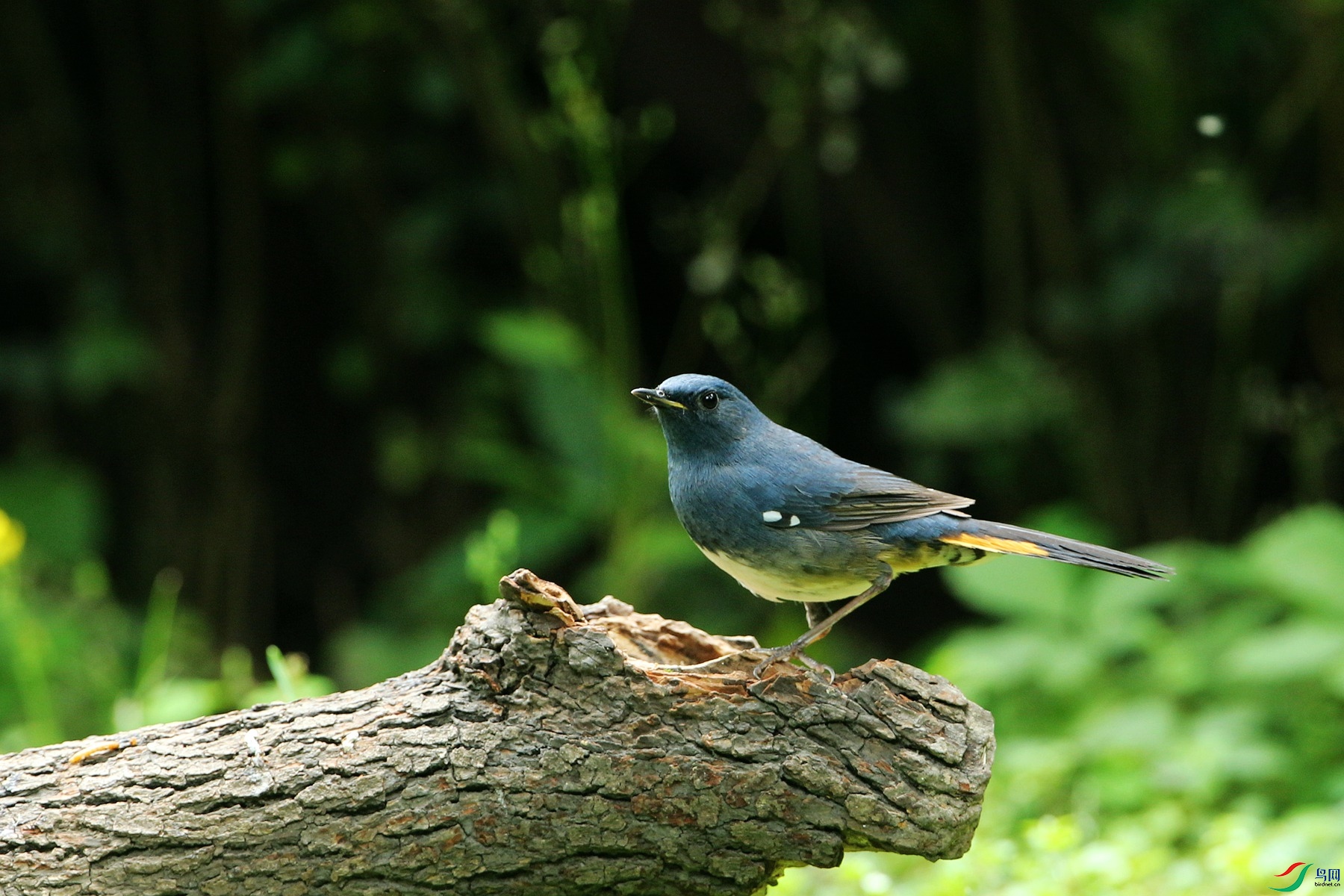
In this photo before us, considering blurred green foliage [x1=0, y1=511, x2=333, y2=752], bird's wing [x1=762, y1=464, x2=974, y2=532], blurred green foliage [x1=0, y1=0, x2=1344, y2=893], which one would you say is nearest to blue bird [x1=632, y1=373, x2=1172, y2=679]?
bird's wing [x1=762, y1=464, x2=974, y2=532]

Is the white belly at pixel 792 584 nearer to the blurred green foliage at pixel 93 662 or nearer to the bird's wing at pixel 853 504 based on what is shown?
the bird's wing at pixel 853 504

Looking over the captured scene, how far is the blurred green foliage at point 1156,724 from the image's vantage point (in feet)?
10.7

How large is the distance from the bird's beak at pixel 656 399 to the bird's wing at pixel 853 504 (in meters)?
0.32

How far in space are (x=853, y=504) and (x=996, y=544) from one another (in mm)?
313

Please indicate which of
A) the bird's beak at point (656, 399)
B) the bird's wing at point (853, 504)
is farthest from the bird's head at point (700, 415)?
the bird's wing at point (853, 504)

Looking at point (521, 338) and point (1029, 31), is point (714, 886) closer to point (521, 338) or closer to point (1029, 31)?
point (521, 338)

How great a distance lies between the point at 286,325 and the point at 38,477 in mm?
1494

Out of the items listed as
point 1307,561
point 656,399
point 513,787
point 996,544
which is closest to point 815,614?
point 996,544

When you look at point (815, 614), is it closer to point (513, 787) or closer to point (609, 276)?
point (513, 787)

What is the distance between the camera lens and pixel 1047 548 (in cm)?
268

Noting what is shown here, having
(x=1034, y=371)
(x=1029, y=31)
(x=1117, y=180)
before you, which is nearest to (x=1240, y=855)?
(x=1034, y=371)

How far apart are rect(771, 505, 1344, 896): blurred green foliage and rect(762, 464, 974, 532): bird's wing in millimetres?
901

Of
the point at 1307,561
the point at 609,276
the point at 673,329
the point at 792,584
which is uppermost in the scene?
the point at 673,329

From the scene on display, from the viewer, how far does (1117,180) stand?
18.5 feet
